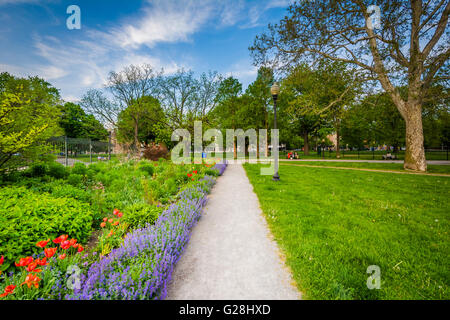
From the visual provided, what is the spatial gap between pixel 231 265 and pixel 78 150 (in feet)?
49.6

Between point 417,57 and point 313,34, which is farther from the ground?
point 313,34

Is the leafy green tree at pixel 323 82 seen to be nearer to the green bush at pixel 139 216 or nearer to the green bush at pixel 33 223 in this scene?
the green bush at pixel 139 216

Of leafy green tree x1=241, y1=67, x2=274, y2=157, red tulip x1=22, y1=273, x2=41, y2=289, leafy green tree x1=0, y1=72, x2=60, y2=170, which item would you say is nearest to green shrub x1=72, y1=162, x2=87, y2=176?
leafy green tree x1=0, y1=72, x2=60, y2=170

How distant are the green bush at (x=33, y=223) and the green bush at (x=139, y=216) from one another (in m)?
0.67

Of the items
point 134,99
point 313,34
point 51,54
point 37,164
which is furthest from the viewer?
point 134,99

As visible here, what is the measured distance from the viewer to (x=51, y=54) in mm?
7297

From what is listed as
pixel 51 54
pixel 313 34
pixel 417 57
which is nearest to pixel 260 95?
pixel 313 34

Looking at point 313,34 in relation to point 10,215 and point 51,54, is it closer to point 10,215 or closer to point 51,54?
point 51,54

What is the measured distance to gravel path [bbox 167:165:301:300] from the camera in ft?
7.02

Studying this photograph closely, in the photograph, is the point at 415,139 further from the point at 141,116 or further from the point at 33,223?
the point at 141,116

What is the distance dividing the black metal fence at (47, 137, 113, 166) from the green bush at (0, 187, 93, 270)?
299 inches

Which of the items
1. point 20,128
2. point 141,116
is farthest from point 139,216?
point 141,116

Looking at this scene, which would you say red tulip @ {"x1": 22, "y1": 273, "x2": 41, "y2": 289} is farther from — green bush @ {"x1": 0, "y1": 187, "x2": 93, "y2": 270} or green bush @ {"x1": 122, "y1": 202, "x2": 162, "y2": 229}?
green bush @ {"x1": 122, "y1": 202, "x2": 162, "y2": 229}

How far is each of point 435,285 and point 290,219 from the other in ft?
7.52
